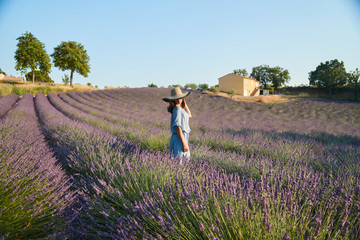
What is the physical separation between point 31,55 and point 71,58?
565cm

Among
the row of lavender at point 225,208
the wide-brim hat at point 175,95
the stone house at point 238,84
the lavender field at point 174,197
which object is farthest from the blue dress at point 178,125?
the stone house at point 238,84

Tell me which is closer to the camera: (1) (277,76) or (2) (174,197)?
(2) (174,197)

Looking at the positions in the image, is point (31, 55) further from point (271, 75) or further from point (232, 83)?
point (271, 75)

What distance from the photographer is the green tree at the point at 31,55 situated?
31281mm

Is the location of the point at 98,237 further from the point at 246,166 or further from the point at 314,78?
the point at 314,78

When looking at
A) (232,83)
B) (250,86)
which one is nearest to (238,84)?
(232,83)

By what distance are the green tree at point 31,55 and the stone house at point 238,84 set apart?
31.1 m

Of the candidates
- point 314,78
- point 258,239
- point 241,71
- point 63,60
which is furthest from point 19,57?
point 314,78

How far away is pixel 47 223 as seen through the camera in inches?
64.6

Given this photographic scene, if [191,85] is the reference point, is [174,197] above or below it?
below

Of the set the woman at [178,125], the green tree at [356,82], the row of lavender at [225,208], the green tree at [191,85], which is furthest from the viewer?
the green tree at [191,85]

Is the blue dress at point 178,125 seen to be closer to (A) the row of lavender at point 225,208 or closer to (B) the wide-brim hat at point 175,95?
(B) the wide-brim hat at point 175,95

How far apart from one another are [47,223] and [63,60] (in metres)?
39.5

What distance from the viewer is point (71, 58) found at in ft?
113
